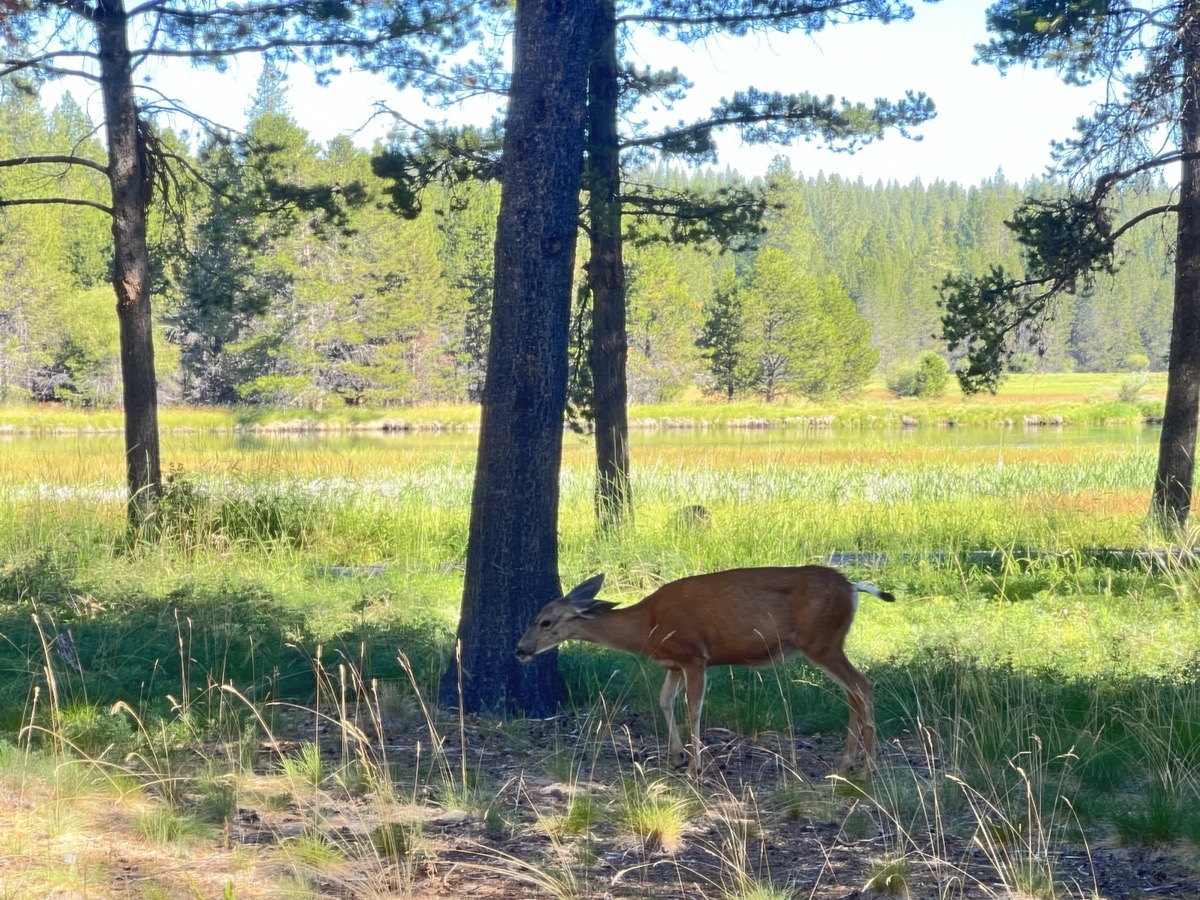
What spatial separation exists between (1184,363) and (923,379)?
59.1 m

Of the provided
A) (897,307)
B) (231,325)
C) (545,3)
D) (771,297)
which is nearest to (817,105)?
(545,3)

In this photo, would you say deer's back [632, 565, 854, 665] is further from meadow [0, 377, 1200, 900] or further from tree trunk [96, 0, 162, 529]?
tree trunk [96, 0, 162, 529]

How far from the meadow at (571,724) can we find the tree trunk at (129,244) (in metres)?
0.60

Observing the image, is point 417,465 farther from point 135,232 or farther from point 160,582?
point 160,582

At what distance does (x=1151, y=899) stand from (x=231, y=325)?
5482 centimetres

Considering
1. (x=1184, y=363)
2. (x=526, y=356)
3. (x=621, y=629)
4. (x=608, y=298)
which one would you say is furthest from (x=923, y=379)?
(x=621, y=629)

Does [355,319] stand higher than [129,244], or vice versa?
[355,319]

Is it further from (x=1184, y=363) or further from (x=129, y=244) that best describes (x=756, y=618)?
(x=129, y=244)

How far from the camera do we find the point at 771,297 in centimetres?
6756

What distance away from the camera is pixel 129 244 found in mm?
12391

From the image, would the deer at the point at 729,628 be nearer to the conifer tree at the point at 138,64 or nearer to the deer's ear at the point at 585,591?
the deer's ear at the point at 585,591

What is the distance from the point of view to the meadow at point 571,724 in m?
4.24

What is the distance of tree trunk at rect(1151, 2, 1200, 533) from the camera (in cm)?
1220

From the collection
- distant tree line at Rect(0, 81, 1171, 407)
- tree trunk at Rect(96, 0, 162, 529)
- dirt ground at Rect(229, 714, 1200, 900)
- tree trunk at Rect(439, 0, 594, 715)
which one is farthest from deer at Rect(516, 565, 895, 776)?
distant tree line at Rect(0, 81, 1171, 407)
